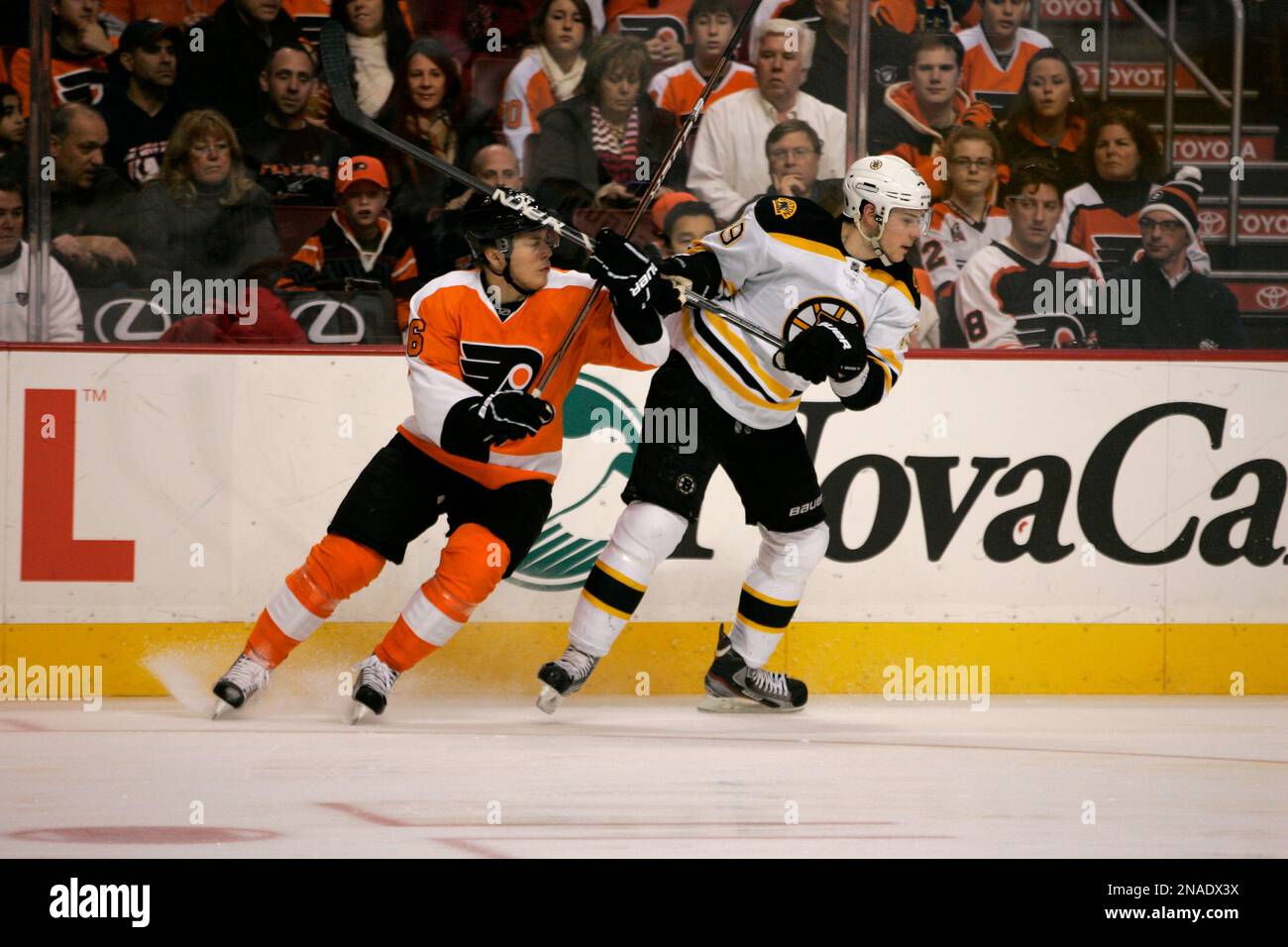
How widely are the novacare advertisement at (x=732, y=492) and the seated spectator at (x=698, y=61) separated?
929 millimetres

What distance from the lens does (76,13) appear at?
4.91 metres

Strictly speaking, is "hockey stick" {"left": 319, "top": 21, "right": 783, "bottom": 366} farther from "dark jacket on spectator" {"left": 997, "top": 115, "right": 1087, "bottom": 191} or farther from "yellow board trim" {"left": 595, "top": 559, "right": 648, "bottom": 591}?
"dark jacket on spectator" {"left": 997, "top": 115, "right": 1087, "bottom": 191}

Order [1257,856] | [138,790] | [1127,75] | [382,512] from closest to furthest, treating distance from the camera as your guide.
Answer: [1257,856] → [138,790] → [382,512] → [1127,75]

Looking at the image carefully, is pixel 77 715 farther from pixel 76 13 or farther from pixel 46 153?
pixel 76 13

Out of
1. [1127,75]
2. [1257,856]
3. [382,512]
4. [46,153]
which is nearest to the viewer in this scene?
[1257,856]

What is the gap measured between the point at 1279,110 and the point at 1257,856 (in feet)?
10.8

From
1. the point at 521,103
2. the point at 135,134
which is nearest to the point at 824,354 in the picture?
the point at 521,103

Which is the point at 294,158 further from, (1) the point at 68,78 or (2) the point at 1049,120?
(2) the point at 1049,120

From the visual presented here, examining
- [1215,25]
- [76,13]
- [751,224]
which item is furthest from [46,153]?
[1215,25]

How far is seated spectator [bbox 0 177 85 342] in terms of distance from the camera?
4.77 m

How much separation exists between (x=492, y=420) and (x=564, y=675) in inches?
26.7

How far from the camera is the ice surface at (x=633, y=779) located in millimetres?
2740

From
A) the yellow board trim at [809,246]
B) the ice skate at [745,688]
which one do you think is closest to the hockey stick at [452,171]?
the yellow board trim at [809,246]

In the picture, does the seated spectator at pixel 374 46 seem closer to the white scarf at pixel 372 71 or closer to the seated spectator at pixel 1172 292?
the white scarf at pixel 372 71
